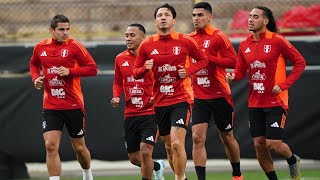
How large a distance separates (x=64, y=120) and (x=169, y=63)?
1.83 metres

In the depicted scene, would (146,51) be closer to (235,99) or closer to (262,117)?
(262,117)

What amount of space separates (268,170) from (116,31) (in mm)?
6587

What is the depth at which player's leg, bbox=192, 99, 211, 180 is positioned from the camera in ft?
40.8

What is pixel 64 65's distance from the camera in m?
12.8

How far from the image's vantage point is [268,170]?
1248cm

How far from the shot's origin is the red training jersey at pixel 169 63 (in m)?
12.0

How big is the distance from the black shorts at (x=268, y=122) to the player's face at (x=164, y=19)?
5.23 feet

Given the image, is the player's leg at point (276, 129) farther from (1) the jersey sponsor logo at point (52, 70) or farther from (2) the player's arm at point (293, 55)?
(1) the jersey sponsor logo at point (52, 70)

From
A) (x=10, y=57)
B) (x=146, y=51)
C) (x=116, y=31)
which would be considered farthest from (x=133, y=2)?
(x=146, y=51)

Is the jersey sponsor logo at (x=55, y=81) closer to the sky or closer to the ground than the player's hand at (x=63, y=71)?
closer to the ground

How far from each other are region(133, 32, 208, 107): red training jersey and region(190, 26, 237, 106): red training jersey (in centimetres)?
70

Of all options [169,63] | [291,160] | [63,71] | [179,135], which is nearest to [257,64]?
[169,63]

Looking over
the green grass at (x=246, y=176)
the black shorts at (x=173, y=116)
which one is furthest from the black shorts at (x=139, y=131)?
the green grass at (x=246, y=176)

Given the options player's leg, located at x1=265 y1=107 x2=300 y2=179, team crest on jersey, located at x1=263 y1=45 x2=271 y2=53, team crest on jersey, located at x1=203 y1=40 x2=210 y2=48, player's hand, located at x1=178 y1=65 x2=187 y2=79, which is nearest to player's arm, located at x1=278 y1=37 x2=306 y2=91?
team crest on jersey, located at x1=263 y1=45 x2=271 y2=53
